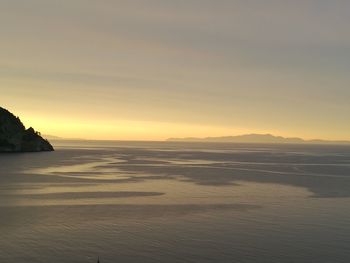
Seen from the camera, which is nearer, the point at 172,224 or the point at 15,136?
the point at 172,224

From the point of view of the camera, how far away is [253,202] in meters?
48.7

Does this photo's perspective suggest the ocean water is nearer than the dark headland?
Yes

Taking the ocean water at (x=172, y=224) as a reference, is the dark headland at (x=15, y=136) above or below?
above

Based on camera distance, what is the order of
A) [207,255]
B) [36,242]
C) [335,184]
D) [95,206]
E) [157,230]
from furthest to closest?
[335,184], [95,206], [157,230], [36,242], [207,255]

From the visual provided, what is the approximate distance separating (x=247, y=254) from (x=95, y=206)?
21.9m

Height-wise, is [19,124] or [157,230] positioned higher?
[19,124]

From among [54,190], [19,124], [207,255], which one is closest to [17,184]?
[54,190]

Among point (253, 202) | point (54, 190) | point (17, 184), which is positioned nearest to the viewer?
point (253, 202)

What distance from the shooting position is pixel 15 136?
534 feet

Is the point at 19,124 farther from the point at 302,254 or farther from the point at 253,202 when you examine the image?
the point at 302,254

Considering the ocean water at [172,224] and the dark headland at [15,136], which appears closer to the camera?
the ocean water at [172,224]

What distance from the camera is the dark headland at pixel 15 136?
15300 cm

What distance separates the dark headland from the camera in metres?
153

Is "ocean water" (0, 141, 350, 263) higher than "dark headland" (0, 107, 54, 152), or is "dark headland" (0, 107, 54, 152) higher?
"dark headland" (0, 107, 54, 152)
